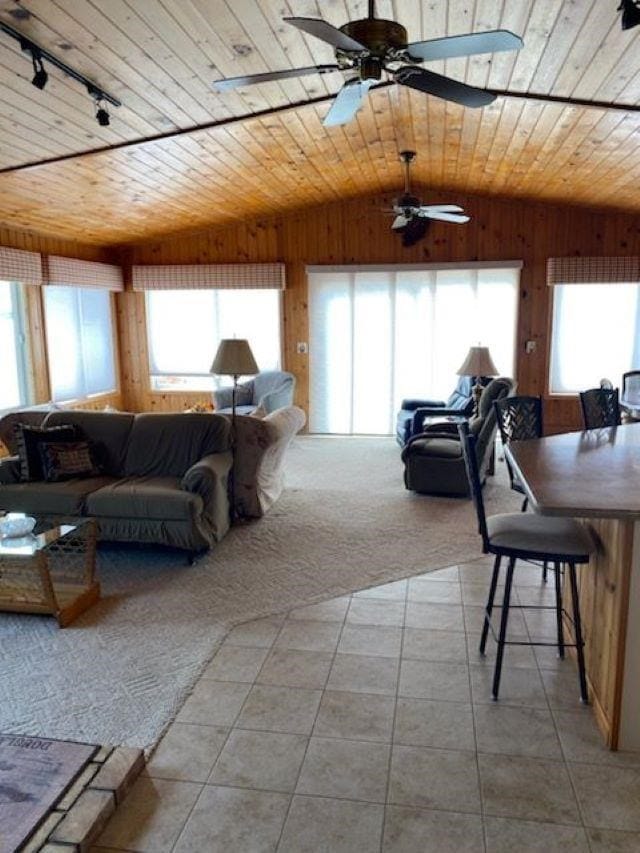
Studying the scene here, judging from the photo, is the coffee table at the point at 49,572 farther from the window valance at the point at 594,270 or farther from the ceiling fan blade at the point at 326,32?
the window valance at the point at 594,270

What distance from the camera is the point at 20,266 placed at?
6105 mm

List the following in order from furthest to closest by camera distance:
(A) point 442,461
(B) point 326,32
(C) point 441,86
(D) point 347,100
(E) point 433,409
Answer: (E) point 433,409 < (A) point 442,461 < (D) point 347,100 < (C) point 441,86 < (B) point 326,32

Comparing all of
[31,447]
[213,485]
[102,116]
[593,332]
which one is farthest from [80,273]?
[593,332]

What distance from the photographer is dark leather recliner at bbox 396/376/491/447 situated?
6.19 m

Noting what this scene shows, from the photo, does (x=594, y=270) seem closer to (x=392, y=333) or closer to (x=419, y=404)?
(x=392, y=333)

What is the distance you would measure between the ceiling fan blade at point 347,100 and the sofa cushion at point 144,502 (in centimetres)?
234

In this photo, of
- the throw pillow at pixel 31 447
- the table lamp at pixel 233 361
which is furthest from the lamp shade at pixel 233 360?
the throw pillow at pixel 31 447

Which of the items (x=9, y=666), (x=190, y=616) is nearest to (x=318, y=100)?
(x=190, y=616)

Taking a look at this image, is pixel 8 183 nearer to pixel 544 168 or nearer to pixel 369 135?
pixel 369 135

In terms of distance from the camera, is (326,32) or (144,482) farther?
(144,482)

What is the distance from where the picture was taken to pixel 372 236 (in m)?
7.57

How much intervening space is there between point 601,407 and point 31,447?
13.2ft

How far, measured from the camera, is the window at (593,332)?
23.9ft

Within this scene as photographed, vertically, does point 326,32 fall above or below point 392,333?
above
